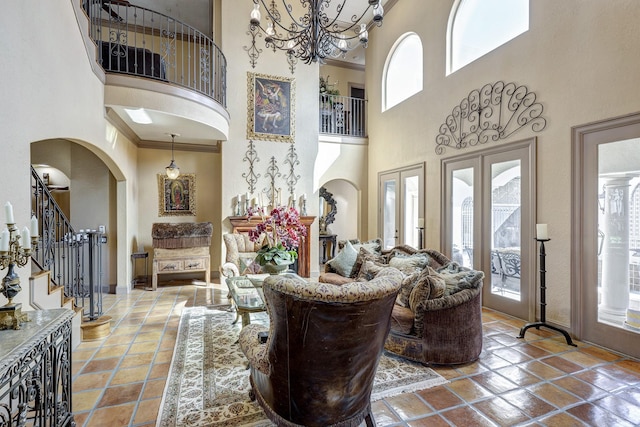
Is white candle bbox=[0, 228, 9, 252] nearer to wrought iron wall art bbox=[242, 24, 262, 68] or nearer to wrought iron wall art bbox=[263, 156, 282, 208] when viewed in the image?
wrought iron wall art bbox=[263, 156, 282, 208]

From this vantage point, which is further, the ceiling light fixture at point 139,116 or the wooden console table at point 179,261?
the wooden console table at point 179,261

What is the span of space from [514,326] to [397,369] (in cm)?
204

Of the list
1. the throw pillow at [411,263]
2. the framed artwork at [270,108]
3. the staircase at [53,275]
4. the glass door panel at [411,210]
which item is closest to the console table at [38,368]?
the staircase at [53,275]

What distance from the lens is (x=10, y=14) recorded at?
222cm

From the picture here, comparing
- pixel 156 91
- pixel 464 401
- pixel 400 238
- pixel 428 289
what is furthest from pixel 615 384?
pixel 156 91

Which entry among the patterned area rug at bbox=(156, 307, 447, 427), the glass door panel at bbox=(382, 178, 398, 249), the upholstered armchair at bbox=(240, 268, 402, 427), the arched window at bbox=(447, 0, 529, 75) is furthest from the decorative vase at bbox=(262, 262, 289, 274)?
the arched window at bbox=(447, 0, 529, 75)

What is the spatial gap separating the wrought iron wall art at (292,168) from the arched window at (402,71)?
2474 mm

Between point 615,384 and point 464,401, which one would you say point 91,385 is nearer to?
point 464,401

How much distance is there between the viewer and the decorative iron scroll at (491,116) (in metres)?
3.99

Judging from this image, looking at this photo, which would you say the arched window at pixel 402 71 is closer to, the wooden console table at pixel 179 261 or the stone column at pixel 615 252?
the stone column at pixel 615 252

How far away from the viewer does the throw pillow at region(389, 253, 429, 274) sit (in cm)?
359

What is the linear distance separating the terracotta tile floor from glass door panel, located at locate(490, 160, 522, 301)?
79cm

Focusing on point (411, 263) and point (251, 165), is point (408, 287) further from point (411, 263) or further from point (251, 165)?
point (251, 165)

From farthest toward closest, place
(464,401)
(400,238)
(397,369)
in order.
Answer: (400,238) < (397,369) < (464,401)
